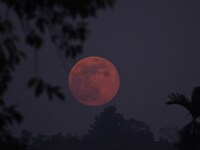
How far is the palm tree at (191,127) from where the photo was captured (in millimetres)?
25484

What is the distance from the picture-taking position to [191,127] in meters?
25.7

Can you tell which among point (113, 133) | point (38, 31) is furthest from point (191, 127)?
point (113, 133)

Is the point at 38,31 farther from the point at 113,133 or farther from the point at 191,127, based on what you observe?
the point at 113,133

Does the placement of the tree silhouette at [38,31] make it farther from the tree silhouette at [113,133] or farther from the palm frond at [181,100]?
the tree silhouette at [113,133]

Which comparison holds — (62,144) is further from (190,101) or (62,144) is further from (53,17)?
(53,17)

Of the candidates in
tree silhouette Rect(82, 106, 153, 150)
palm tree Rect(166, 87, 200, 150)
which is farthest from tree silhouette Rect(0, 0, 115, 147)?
tree silhouette Rect(82, 106, 153, 150)

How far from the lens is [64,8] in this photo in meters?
9.87

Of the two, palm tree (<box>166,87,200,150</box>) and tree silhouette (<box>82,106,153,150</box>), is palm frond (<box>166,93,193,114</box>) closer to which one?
palm tree (<box>166,87,200,150</box>)

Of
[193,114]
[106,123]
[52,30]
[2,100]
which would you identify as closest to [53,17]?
[52,30]

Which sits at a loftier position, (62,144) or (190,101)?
(62,144)

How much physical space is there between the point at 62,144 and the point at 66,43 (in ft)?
273

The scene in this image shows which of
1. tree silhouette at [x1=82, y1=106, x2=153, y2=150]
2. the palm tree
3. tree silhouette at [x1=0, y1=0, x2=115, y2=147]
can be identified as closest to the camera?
tree silhouette at [x1=0, y1=0, x2=115, y2=147]

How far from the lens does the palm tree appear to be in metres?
25.5

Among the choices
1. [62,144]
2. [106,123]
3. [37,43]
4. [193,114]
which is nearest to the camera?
[37,43]
